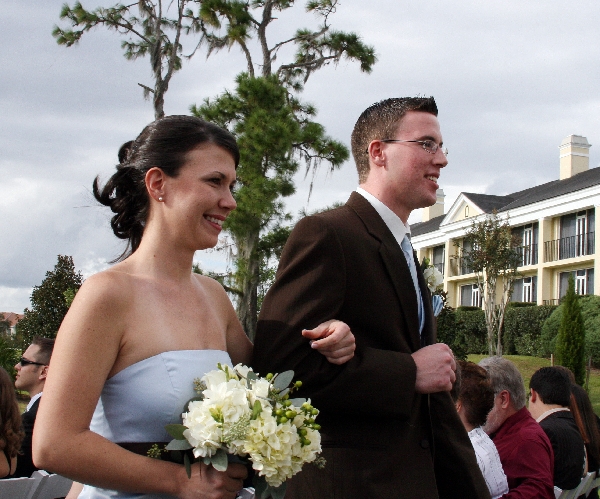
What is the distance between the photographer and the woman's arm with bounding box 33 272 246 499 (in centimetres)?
208

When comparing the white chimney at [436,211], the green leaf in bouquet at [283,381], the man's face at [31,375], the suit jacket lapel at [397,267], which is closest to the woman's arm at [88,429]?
the green leaf in bouquet at [283,381]

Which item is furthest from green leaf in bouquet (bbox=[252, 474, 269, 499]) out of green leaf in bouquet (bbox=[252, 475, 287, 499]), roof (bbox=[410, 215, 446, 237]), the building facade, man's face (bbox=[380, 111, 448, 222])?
roof (bbox=[410, 215, 446, 237])

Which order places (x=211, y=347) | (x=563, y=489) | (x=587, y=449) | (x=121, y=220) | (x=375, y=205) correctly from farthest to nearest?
(x=587, y=449), (x=563, y=489), (x=375, y=205), (x=121, y=220), (x=211, y=347)

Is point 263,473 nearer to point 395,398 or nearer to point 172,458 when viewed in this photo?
point 172,458

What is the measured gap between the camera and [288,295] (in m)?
2.75

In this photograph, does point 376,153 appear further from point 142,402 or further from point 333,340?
point 142,402

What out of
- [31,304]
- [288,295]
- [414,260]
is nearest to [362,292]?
[288,295]

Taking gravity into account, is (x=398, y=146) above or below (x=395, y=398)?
above

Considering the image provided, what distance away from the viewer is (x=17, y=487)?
4.20 m

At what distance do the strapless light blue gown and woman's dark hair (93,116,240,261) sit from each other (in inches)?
24.6

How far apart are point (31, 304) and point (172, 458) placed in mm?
20322

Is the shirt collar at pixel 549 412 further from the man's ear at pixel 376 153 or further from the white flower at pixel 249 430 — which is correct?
the white flower at pixel 249 430

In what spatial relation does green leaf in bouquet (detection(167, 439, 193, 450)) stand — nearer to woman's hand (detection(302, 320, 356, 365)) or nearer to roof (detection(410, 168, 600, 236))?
woman's hand (detection(302, 320, 356, 365))

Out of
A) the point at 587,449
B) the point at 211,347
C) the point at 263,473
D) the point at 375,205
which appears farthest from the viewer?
the point at 587,449
